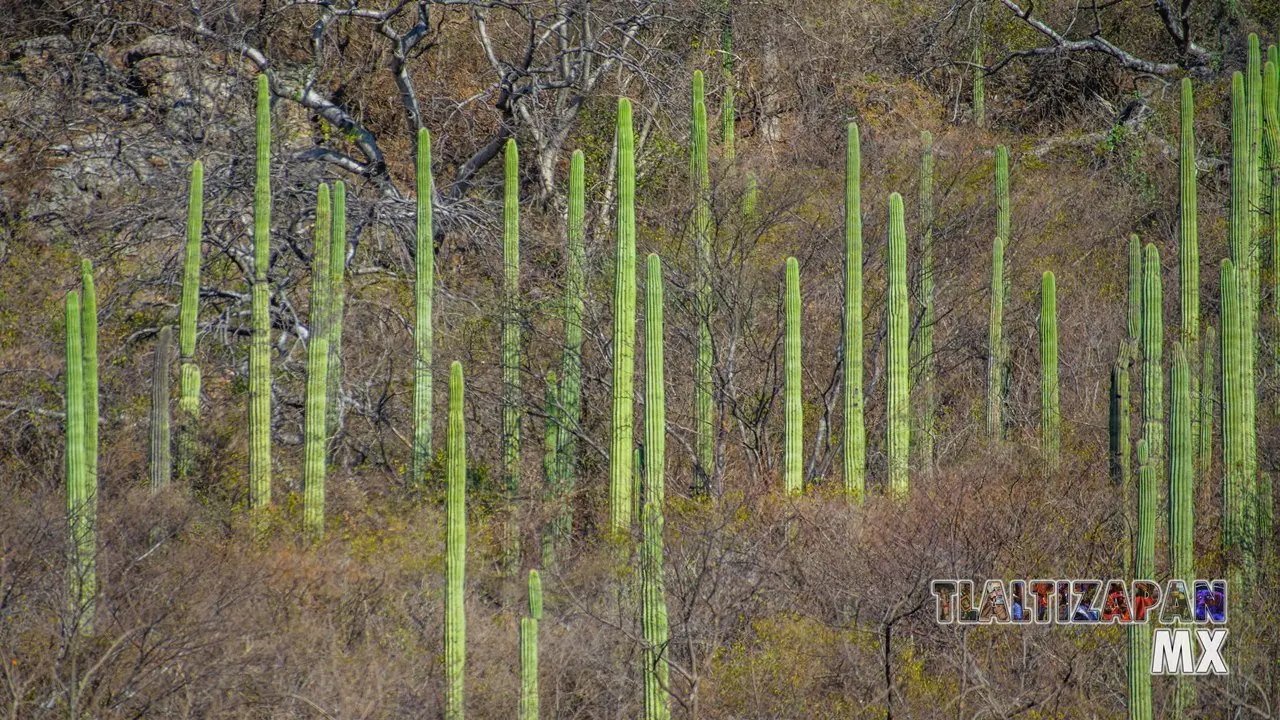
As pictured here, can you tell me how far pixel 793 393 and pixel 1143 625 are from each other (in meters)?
4.50

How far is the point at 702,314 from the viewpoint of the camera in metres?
14.0

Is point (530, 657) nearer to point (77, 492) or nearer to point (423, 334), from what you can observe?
point (77, 492)

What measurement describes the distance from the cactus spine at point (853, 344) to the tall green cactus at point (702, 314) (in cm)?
123

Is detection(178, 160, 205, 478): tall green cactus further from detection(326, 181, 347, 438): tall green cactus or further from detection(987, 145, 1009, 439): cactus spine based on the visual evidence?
detection(987, 145, 1009, 439): cactus spine

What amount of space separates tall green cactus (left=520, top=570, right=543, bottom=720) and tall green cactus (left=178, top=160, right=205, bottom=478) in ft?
14.9

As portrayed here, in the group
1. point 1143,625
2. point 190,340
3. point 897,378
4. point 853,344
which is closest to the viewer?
point 1143,625

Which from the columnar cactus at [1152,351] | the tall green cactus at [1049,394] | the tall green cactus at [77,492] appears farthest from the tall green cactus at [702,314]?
the tall green cactus at [77,492]

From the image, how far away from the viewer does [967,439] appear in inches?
578

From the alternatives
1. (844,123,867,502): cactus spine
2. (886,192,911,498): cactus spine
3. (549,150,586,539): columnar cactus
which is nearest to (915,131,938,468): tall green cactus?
(886,192,911,498): cactus spine

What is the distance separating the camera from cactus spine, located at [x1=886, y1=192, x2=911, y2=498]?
1321cm

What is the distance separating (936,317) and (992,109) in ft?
21.1

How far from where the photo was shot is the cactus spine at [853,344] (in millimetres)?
13070

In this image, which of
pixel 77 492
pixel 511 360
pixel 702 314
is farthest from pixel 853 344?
pixel 77 492

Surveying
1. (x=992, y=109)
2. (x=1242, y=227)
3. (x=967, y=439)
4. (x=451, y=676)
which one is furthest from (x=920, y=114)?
(x=451, y=676)
